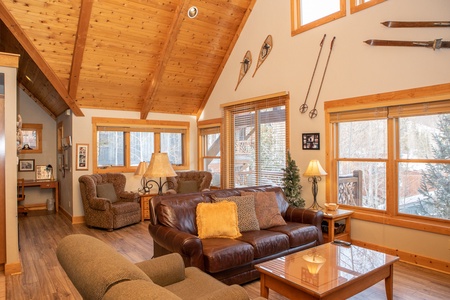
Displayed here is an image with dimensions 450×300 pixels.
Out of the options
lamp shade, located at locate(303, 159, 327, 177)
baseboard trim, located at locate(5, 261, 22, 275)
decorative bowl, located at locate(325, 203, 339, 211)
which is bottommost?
baseboard trim, located at locate(5, 261, 22, 275)

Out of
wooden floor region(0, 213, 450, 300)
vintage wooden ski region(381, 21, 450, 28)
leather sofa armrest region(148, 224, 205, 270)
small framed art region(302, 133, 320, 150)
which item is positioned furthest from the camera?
small framed art region(302, 133, 320, 150)

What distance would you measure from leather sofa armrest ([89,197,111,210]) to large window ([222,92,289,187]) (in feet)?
7.88

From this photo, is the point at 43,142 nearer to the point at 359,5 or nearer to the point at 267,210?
the point at 267,210

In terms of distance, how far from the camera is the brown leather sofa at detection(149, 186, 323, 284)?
2.83 metres

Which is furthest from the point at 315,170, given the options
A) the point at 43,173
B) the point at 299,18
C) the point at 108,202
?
the point at 43,173

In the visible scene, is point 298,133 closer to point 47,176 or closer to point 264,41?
point 264,41

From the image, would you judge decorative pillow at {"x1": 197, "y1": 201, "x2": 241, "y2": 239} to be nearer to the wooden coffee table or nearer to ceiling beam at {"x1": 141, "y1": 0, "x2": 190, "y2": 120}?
the wooden coffee table

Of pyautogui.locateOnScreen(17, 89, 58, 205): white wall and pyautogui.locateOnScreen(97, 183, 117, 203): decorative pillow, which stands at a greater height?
pyautogui.locateOnScreen(17, 89, 58, 205): white wall

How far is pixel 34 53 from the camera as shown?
4746 millimetres

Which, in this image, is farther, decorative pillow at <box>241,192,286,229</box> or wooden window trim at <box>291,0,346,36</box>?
wooden window trim at <box>291,0,346,36</box>

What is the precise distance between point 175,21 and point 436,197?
4522 millimetres

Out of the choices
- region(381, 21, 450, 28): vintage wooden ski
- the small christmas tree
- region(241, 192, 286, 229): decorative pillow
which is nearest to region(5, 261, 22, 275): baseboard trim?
region(241, 192, 286, 229): decorative pillow

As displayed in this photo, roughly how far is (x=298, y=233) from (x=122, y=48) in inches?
166

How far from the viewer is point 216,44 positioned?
6195mm
